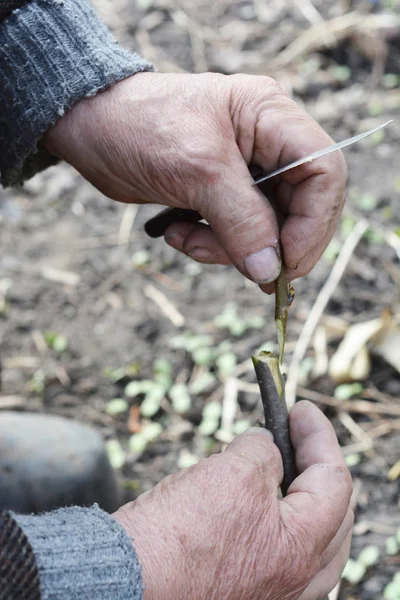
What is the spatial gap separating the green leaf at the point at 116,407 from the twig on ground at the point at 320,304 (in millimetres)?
513

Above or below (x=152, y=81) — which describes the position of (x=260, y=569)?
below

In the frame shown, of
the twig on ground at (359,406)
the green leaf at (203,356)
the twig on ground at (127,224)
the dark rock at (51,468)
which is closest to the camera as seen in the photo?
the dark rock at (51,468)

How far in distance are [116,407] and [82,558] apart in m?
1.23

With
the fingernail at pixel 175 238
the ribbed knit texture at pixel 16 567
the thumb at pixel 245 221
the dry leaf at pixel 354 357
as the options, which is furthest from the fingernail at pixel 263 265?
the dry leaf at pixel 354 357

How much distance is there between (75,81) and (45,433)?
0.90 metres

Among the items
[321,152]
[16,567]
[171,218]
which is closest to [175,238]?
[171,218]

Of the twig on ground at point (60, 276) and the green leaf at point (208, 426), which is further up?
the twig on ground at point (60, 276)

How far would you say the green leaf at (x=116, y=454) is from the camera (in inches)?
82.0

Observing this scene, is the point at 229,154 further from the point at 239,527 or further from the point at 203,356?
the point at 203,356

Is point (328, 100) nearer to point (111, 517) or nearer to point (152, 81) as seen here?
point (152, 81)

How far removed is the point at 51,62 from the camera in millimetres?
1417

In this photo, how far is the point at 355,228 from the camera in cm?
251

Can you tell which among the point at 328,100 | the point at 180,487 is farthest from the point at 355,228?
the point at 180,487

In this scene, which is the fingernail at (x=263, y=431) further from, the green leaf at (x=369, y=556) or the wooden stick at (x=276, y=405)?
the green leaf at (x=369, y=556)
